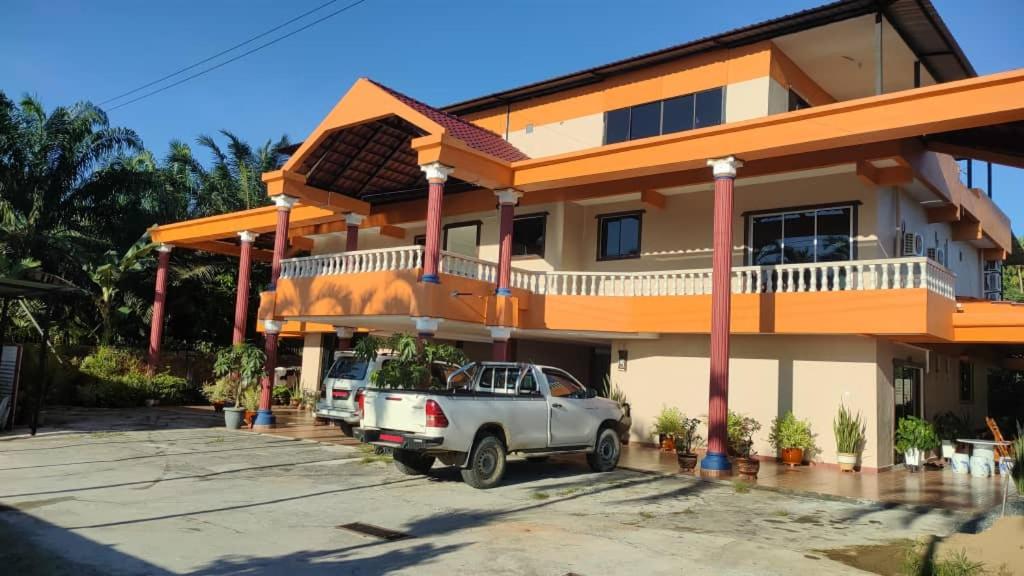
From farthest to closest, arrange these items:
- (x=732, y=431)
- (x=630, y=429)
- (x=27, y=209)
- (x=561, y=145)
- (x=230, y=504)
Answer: (x=27, y=209) < (x=561, y=145) < (x=630, y=429) < (x=732, y=431) < (x=230, y=504)

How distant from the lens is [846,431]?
47.1 ft

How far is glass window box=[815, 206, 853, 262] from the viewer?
627 inches

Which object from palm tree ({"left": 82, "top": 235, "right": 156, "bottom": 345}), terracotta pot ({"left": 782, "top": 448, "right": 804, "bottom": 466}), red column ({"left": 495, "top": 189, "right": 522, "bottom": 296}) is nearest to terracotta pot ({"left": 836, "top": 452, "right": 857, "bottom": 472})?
terracotta pot ({"left": 782, "top": 448, "right": 804, "bottom": 466})

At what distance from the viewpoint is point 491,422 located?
10.9m

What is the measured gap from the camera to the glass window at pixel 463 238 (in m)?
21.2

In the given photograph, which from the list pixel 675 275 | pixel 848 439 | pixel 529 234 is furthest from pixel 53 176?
pixel 848 439

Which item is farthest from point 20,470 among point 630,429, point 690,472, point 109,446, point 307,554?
point 630,429

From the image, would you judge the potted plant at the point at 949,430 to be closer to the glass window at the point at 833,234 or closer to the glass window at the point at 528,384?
the glass window at the point at 833,234

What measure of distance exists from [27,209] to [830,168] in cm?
2501

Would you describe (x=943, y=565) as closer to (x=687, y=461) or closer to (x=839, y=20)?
(x=687, y=461)

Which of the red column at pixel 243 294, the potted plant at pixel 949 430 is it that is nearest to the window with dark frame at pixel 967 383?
the potted plant at pixel 949 430

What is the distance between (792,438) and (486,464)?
714 cm

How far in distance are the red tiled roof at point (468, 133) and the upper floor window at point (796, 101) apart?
6.25 m

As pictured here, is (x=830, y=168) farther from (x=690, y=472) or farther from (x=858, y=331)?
(x=690, y=472)
